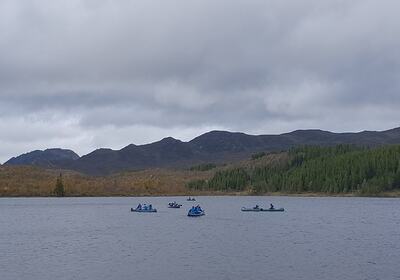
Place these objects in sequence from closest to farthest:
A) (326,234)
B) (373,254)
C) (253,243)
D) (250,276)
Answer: (250,276)
(373,254)
(253,243)
(326,234)

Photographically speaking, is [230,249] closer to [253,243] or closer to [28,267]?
[253,243]

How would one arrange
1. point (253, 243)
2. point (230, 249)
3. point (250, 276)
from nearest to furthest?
point (250, 276) → point (230, 249) → point (253, 243)

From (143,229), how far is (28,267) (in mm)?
54491

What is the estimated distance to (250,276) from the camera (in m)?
65.1

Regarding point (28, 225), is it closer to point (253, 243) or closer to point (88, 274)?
point (253, 243)

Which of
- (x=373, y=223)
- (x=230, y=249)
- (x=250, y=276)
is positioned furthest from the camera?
(x=373, y=223)

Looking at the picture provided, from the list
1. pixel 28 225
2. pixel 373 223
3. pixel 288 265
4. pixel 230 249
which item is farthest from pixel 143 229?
pixel 288 265

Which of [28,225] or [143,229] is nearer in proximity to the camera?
[143,229]

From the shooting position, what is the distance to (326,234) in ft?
364

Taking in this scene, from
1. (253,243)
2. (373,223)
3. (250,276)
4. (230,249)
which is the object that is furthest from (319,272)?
(373,223)

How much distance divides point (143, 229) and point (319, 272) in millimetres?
63904

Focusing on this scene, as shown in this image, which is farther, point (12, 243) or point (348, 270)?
point (12, 243)

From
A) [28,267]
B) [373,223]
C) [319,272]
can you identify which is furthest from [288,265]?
[373,223]

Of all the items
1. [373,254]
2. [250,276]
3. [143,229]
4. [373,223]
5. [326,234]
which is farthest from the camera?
[373,223]
